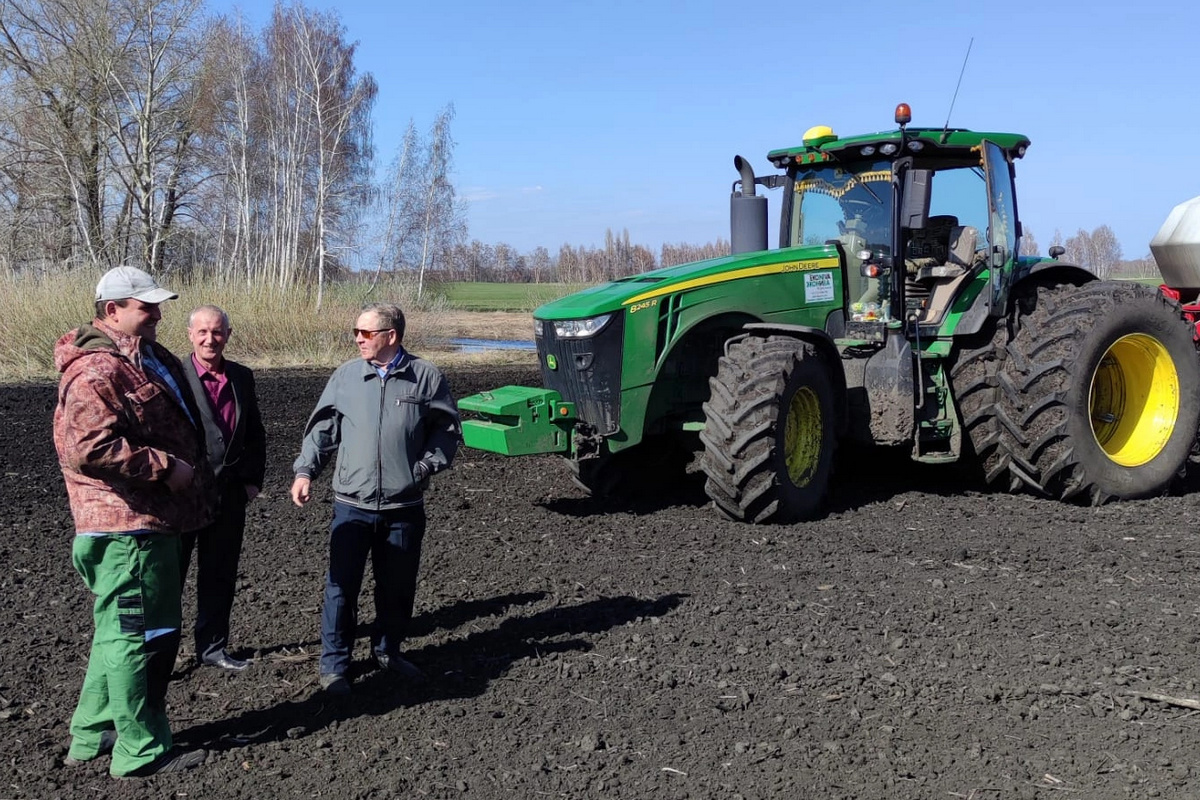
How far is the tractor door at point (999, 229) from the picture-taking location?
24.7 ft

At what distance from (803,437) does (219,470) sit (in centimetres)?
380

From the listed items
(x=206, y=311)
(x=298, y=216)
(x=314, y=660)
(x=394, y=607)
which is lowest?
(x=314, y=660)

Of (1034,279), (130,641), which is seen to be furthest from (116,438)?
(1034,279)

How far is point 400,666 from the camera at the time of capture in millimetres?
4453

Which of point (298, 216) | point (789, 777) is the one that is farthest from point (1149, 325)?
point (298, 216)

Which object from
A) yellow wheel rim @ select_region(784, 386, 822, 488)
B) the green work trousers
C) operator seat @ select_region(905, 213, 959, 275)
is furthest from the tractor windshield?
the green work trousers

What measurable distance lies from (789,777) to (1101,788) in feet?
3.13

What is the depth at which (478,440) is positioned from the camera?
664cm

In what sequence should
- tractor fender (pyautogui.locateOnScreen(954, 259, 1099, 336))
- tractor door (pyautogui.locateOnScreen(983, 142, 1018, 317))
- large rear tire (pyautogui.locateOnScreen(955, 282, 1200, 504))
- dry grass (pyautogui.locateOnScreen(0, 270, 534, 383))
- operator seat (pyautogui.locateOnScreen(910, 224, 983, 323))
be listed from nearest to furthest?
large rear tire (pyautogui.locateOnScreen(955, 282, 1200, 504)) < tractor fender (pyautogui.locateOnScreen(954, 259, 1099, 336)) < tractor door (pyautogui.locateOnScreen(983, 142, 1018, 317)) < operator seat (pyautogui.locateOnScreen(910, 224, 983, 323)) < dry grass (pyautogui.locateOnScreen(0, 270, 534, 383))

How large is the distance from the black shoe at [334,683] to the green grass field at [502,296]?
927 inches

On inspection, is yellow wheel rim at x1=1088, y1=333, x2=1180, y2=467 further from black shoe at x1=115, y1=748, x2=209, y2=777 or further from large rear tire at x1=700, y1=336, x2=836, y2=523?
black shoe at x1=115, y1=748, x2=209, y2=777

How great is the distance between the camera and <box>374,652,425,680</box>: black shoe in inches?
175

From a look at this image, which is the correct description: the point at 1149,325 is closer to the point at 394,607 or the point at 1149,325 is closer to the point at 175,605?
the point at 394,607

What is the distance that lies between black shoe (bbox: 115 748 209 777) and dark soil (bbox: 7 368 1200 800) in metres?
0.06
